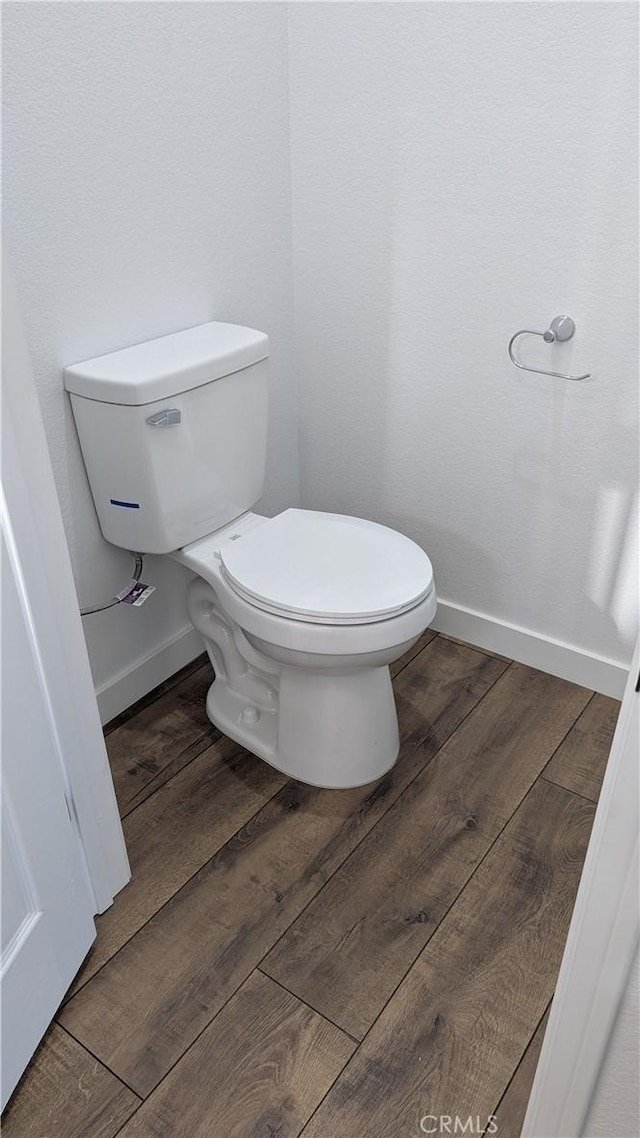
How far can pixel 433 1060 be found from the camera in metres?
1.24

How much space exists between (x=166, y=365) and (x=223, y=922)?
99cm

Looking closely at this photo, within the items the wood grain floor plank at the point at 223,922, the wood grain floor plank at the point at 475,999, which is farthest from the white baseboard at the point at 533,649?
the wood grain floor plank at the point at 475,999

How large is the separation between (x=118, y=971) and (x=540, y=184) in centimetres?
157

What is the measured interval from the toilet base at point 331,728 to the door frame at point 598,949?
847 millimetres

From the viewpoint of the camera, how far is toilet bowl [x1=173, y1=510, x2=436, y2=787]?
1.49m

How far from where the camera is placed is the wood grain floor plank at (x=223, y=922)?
127 cm

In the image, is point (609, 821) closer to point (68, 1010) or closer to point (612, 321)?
point (68, 1010)

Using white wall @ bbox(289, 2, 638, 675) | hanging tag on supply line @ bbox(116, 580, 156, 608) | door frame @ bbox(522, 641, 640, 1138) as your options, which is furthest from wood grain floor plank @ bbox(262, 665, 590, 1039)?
hanging tag on supply line @ bbox(116, 580, 156, 608)

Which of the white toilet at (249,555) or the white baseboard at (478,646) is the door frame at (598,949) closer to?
the white toilet at (249,555)

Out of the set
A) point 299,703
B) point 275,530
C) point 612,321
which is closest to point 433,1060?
point 299,703

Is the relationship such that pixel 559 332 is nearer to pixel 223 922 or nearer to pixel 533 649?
pixel 533 649

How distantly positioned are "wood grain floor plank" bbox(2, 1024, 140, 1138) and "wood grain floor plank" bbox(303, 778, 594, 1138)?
0.91 ft

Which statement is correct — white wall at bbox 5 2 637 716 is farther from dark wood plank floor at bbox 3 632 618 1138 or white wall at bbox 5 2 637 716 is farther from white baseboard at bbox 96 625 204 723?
dark wood plank floor at bbox 3 632 618 1138

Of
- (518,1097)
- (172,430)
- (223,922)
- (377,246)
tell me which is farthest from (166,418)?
(518,1097)
